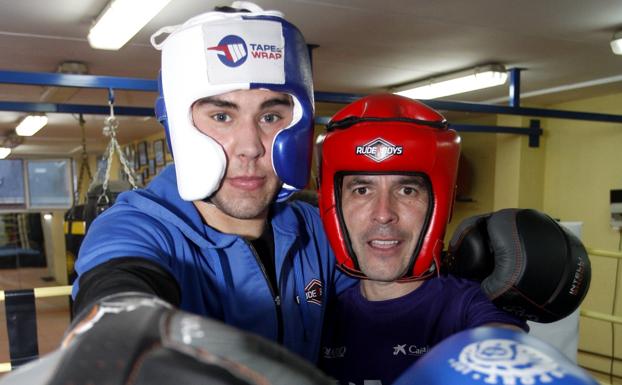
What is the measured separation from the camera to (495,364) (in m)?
0.47

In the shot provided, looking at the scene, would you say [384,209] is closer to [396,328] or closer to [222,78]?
[396,328]

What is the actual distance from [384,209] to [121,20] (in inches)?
71.5

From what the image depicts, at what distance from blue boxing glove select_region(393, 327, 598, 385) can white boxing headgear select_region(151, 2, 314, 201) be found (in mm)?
611

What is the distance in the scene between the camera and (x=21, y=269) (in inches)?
315

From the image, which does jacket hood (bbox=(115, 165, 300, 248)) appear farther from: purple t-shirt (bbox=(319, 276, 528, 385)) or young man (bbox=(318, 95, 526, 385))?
purple t-shirt (bbox=(319, 276, 528, 385))

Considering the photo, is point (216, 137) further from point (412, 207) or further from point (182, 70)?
point (412, 207)

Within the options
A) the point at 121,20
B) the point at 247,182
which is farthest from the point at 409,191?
the point at 121,20

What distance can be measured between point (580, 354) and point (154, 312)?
17.5 ft

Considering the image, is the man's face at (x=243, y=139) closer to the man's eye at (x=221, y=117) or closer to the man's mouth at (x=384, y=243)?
the man's eye at (x=221, y=117)

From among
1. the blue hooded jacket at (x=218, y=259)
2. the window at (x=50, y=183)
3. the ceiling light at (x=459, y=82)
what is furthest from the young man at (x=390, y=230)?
the window at (x=50, y=183)

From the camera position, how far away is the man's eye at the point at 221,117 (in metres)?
1.05

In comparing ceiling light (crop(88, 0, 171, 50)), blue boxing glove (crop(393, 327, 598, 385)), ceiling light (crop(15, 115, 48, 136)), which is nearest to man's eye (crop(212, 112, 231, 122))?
blue boxing glove (crop(393, 327, 598, 385))

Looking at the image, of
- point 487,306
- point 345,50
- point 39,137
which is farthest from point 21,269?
point 487,306

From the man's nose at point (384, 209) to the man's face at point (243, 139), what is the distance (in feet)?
0.94
